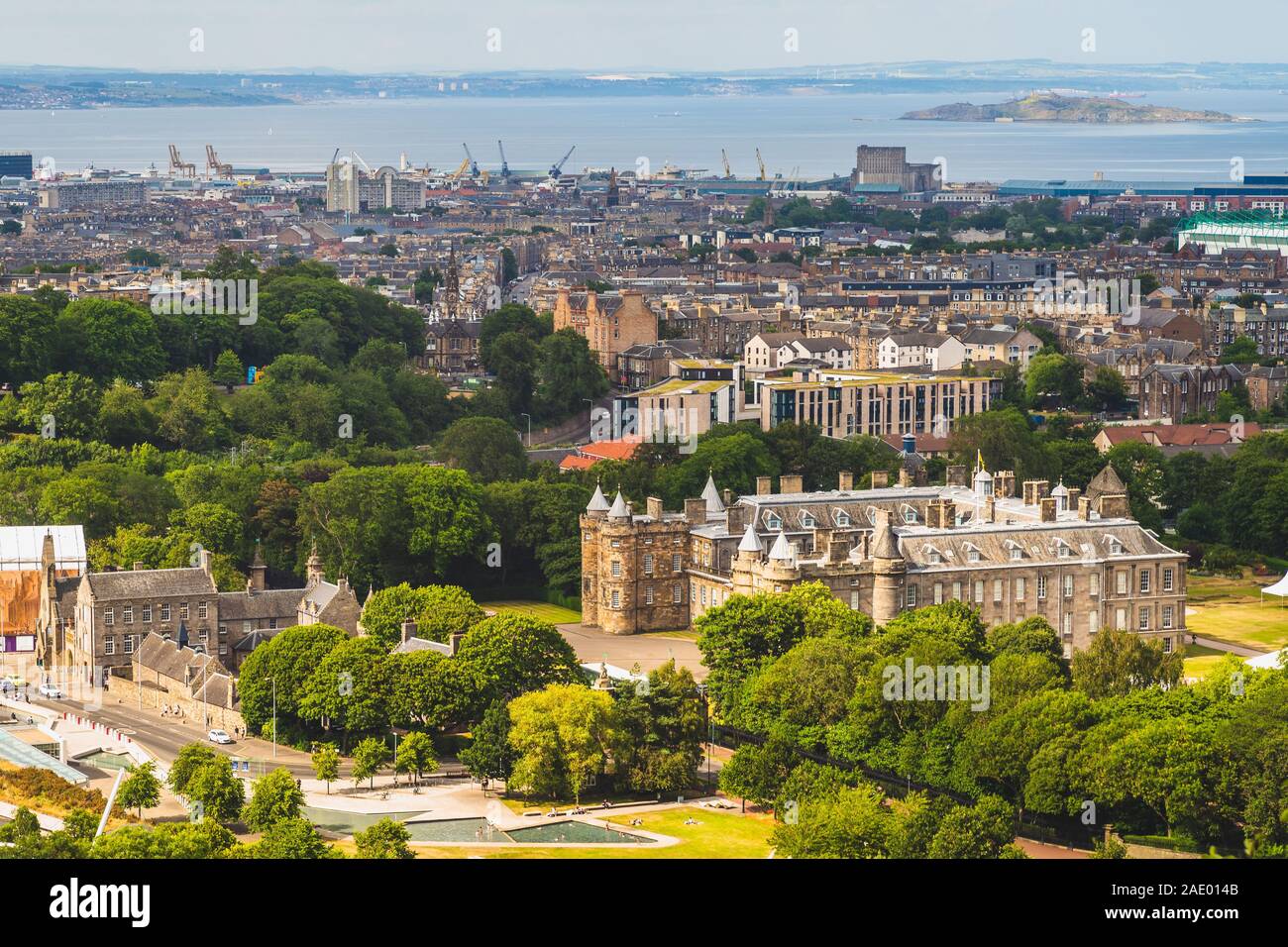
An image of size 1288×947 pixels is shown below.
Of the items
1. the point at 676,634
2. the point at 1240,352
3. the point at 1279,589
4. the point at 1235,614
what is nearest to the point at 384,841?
the point at 676,634

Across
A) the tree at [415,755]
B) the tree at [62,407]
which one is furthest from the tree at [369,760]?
the tree at [62,407]

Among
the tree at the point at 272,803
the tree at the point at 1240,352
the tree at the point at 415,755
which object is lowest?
the tree at the point at 1240,352

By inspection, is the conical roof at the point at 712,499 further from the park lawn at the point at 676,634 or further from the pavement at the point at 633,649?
the pavement at the point at 633,649

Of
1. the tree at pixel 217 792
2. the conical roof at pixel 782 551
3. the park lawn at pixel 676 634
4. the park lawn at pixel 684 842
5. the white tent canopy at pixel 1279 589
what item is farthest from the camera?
the white tent canopy at pixel 1279 589

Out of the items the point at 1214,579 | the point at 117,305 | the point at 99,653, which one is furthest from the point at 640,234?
the point at 99,653

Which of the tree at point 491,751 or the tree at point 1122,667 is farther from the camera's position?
the tree at point 1122,667

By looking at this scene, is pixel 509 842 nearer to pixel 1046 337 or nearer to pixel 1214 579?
pixel 1214 579
